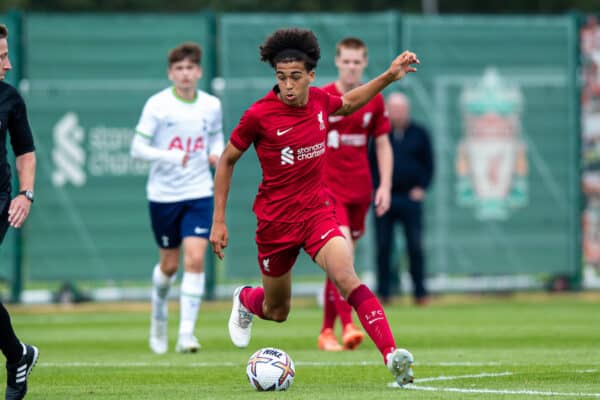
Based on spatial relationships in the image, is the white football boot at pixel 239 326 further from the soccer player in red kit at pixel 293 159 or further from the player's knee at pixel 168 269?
the player's knee at pixel 168 269

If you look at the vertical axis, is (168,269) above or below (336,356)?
above

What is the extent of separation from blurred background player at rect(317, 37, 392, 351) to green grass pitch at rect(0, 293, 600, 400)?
93 cm

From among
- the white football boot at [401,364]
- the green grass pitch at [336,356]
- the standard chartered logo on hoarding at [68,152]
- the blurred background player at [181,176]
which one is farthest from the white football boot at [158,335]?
the standard chartered logo on hoarding at [68,152]

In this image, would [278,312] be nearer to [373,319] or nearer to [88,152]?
[373,319]

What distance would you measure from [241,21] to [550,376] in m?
10.5

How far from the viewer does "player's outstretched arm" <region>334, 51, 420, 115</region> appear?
769 centimetres

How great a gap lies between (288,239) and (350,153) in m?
3.19

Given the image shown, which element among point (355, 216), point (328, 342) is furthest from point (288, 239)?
point (355, 216)

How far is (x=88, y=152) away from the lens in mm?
17250

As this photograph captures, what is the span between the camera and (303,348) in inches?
434

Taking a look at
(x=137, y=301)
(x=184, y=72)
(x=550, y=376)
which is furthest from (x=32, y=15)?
(x=550, y=376)

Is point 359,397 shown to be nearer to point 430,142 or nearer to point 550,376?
point 550,376

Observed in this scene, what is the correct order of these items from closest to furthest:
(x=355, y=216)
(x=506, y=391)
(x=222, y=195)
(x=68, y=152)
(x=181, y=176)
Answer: (x=506, y=391) < (x=222, y=195) < (x=181, y=176) < (x=355, y=216) < (x=68, y=152)

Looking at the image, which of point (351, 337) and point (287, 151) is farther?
point (351, 337)
